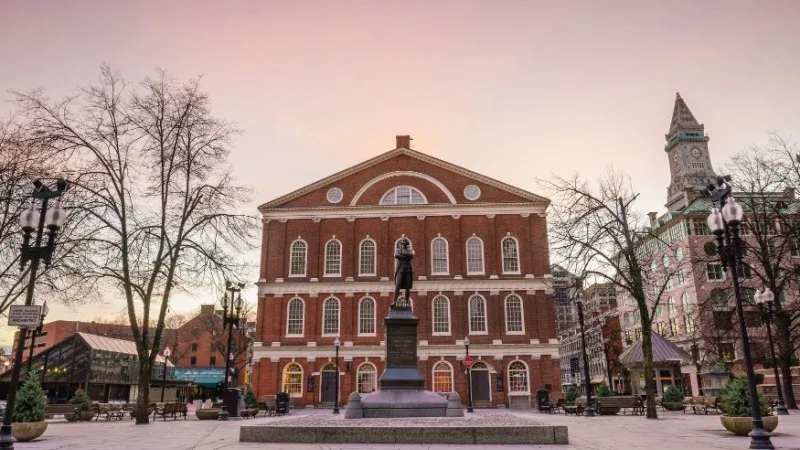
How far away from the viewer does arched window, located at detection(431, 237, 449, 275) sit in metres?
39.9

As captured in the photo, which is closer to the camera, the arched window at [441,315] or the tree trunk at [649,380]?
the tree trunk at [649,380]

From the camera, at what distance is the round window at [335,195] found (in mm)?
42094

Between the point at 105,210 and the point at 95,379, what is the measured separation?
25.2 metres

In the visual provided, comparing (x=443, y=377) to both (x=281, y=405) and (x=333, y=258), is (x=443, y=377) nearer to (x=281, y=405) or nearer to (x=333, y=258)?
(x=333, y=258)

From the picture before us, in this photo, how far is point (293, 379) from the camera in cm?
3803

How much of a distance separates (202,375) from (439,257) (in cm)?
3695

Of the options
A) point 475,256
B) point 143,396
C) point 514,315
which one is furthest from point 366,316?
point 143,396

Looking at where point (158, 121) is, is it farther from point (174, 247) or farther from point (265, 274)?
point (265, 274)

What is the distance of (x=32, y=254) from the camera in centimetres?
1062

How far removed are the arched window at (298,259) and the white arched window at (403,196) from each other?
6.94m

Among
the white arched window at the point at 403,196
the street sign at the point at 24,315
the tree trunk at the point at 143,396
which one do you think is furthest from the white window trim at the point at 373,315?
the street sign at the point at 24,315

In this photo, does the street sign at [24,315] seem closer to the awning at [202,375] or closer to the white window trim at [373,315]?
the white window trim at [373,315]

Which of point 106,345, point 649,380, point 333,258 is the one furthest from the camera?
point 106,345

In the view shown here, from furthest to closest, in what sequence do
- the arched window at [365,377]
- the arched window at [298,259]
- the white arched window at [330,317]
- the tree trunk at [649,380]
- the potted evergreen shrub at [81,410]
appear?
the arched window at [298,259]
the white arched window at [330,317]
the arched window at [365,377]
the potted evergreen shrub at [81,410]
the tree trunk at [649,380]
